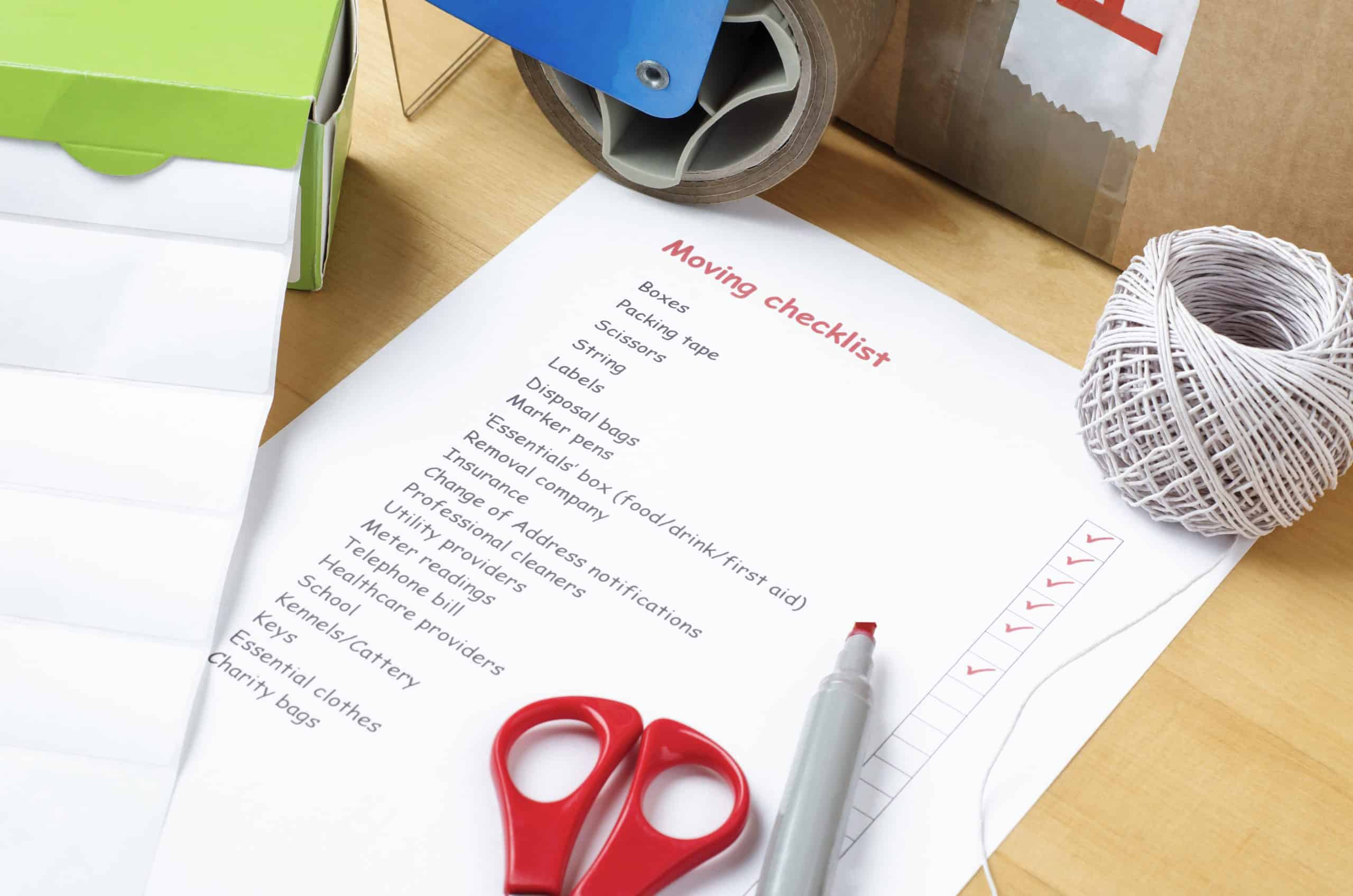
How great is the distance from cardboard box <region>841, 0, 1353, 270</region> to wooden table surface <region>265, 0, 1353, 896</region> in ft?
0.08

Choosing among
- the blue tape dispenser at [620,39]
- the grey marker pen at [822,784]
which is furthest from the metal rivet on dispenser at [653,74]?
the grey marker pen at [822,784]

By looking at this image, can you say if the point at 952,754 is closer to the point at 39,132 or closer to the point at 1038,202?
the point at 1038,202

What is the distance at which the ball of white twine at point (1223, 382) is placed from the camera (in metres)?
0.41

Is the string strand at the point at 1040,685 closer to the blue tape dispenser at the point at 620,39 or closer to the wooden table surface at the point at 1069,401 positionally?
the wooden table surface at the point at 1069,401

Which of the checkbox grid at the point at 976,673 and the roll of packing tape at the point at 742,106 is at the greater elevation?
the roll of packing tape at the point at 742,106

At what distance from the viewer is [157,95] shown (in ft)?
1.50

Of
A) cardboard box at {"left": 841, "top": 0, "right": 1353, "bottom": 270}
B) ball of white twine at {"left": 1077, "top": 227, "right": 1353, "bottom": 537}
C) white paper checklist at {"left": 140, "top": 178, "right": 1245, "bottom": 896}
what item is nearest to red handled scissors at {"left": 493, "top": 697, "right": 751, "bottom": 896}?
white paper checklist at {"left": 140, "top": 178, "right": 1245, "bottom": 896}

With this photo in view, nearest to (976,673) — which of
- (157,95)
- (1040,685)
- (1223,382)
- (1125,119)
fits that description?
(1040,685)

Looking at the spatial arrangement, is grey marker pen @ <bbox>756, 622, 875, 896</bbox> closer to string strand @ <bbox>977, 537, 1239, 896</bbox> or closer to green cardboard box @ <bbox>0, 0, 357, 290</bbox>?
string strand @ <bbox>977, 537, 1239, 896</bbox>

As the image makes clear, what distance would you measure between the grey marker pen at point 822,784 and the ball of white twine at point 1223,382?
12cm

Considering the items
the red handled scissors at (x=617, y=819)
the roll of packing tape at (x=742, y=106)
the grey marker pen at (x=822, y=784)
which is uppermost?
the roll of packing tape at (x=742, y=106)

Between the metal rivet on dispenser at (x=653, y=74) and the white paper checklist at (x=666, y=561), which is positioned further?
A: the metal rivet on dispenser at (x=653, y=74)

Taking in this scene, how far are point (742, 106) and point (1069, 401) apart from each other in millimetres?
191

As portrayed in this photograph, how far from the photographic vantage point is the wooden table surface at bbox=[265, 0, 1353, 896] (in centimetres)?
41
